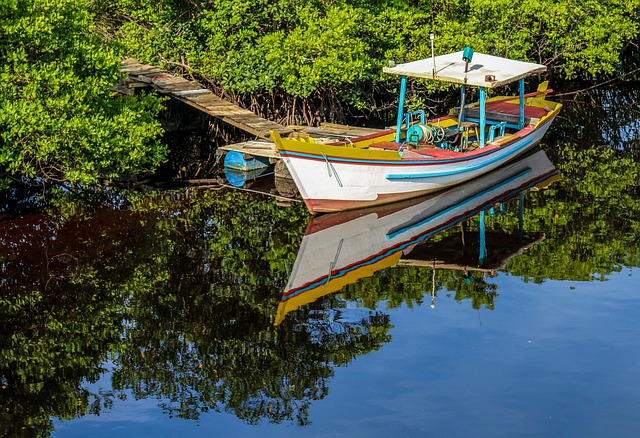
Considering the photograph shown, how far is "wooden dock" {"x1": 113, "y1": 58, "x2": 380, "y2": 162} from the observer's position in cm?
2248

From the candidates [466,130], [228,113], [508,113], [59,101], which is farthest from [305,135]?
[59,101]

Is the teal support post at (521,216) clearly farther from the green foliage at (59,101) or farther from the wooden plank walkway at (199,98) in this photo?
the green foliage at (59,101)

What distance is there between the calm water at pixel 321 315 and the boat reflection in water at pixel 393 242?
0.18 feet

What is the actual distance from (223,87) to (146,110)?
3651mm

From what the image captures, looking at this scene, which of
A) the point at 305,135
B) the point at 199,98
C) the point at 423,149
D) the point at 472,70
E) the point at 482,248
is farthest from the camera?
the point at 199,98

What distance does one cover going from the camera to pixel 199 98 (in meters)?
24.0

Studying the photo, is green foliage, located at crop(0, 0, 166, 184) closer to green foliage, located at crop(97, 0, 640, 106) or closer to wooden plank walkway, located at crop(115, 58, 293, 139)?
wooden plank walkway, located at crop(115, 58, 293, 139)

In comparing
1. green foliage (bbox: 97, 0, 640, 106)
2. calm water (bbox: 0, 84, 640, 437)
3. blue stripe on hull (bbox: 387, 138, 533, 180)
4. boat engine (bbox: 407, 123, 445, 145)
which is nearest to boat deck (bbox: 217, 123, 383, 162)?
boat engine (bbox: 407, 123, 445, 145)

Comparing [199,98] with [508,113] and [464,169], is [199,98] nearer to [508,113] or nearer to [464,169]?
[464,169]

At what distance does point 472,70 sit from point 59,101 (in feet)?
27.8

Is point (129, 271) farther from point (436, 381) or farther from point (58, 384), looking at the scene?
point (436, 381)

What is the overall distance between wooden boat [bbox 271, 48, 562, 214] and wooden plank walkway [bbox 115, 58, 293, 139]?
3.13m

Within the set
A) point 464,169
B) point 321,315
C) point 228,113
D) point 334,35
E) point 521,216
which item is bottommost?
point 321,315

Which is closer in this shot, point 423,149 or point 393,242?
point 393,242
